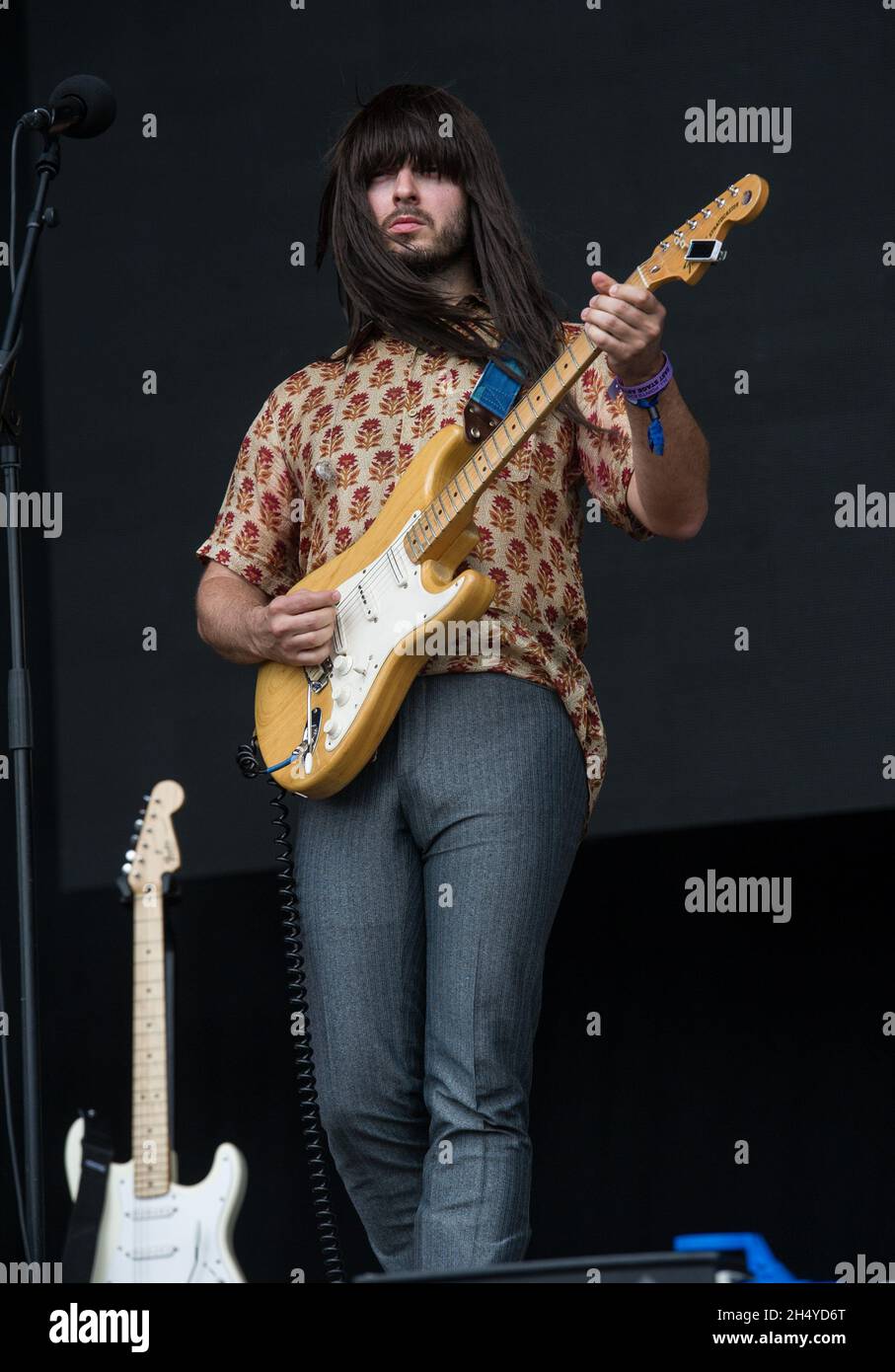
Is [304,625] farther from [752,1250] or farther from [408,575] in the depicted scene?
[752,1250]

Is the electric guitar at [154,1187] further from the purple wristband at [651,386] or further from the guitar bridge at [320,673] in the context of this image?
the purple wristband at [651,386]

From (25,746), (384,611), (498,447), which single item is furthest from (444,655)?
(25,746)

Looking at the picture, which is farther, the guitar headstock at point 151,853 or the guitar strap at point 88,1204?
the guitar headstock at point 151,853

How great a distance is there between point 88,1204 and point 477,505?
86 centimetres

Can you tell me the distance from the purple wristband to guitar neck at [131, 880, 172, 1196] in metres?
0.78

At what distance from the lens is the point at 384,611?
5.85ft

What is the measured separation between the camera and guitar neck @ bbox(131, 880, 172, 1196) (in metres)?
1.76

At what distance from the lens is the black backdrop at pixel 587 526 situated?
2.55m

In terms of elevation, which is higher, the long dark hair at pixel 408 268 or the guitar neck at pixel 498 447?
the long dark hair at pixel 408 268

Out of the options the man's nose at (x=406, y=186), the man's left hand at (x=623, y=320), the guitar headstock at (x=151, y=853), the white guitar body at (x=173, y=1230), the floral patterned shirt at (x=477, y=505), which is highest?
the man's nose at (x=406, y=186)

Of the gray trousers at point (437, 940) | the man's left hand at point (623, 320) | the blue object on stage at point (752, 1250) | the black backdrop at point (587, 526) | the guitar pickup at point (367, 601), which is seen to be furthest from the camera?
the black backdrop at point (587, 526)

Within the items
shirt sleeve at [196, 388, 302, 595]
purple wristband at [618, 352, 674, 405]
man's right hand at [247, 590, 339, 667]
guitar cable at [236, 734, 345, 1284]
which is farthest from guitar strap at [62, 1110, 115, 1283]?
purple wristband at [618, 352, 674, 405]

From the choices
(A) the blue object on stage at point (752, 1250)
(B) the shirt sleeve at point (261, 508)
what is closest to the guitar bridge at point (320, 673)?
(B) the shirt sleeve at point (261, 508)
